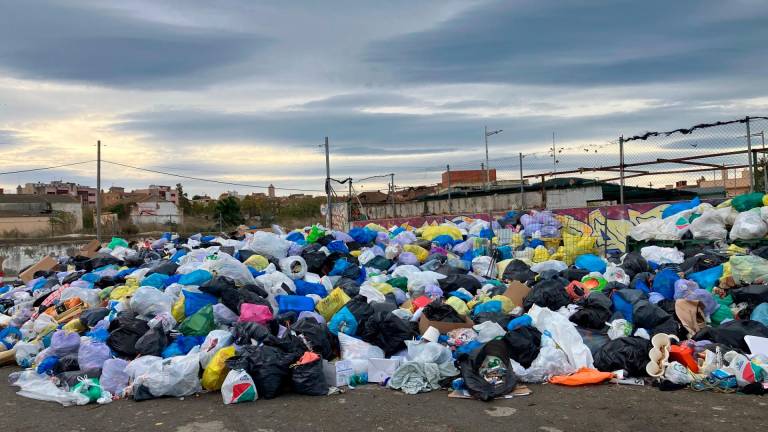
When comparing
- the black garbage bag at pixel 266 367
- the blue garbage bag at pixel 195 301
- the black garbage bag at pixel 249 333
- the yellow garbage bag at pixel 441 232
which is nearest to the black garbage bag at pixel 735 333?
the black garbage bag at pixel 266 367

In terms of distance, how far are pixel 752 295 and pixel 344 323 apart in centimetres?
437

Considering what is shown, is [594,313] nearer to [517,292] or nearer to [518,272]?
[517,292]

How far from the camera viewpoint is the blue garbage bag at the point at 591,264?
29.3 feet

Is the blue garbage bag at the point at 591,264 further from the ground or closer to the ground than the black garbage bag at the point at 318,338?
further from the ground

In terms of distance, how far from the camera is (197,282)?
23.7ft

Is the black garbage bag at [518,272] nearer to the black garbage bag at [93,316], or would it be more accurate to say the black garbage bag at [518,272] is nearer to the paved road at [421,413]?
the paved road at [421,413]

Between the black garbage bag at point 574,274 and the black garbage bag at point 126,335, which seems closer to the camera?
the black garbage bag at point 126,335

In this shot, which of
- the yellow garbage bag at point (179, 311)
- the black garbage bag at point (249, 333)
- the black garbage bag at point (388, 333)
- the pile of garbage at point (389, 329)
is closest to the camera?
the pile of garbage at point (389, 329)

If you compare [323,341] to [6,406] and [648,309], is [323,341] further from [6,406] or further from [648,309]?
[648,309]

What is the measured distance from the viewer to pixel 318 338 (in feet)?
19.4

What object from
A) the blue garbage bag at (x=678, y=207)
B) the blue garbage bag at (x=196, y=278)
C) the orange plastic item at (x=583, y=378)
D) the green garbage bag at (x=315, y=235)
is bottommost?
the orange plastic item at (x=583, y=378)

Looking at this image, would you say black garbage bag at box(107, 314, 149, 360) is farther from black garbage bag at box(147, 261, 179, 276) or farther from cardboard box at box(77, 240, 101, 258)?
cardboard box at box(77, 240, 101, 258)

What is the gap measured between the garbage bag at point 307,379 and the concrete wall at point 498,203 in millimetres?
9849

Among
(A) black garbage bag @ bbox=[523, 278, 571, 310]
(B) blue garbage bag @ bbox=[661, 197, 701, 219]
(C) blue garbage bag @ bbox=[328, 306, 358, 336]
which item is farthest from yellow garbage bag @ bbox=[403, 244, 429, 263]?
(B) blue garbage bag @ bbox=[661, 197, 701, 219]
